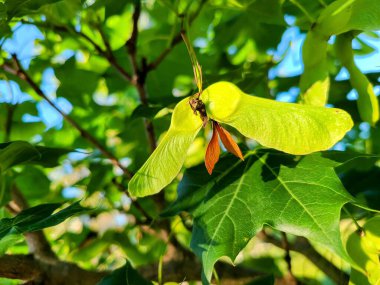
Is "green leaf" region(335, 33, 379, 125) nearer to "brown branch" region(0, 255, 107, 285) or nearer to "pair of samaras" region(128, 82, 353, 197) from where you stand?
"pair of samaras" region(128, 82, 353, 197)

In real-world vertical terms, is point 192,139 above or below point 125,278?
above

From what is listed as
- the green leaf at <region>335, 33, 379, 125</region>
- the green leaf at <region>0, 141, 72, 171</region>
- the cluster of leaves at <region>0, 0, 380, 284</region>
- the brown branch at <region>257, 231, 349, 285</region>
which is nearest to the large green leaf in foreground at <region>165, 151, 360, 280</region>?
the cluster of leaves at <region>0, 0, 380, 284</region>

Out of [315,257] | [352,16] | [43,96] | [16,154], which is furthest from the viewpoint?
[315,257]

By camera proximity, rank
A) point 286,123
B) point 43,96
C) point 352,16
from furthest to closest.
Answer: point 43,96 → point 352,16 → point 286,123

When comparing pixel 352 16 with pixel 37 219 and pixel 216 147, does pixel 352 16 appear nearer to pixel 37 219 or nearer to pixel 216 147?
pixel 216 147

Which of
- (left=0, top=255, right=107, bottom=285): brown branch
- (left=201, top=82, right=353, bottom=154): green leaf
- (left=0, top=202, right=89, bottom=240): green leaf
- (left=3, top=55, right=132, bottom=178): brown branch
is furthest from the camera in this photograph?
(left=3, top=55, right=132, bottom=178): brown branch

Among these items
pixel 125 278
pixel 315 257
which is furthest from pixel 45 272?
pixel 315 257

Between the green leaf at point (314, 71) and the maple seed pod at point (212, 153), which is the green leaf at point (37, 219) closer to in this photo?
the maple seed pod at point (212, 153)

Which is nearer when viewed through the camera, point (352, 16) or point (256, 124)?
point (256, 124)

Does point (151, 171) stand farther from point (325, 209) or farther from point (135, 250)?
point (135, 250)

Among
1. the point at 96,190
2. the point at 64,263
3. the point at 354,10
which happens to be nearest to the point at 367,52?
the point at 354,10
